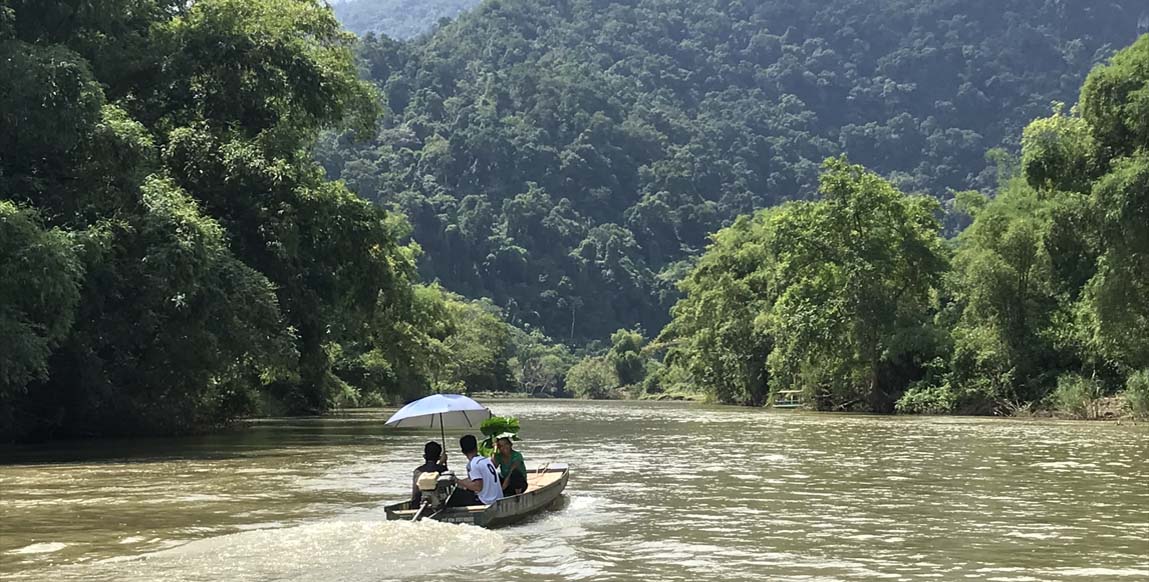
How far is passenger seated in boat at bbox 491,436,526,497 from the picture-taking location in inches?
618

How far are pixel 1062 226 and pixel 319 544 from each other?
3528cm

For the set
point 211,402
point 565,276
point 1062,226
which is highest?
point 565,276

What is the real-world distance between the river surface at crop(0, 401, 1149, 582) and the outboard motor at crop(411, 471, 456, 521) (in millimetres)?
647

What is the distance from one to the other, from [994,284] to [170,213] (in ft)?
109

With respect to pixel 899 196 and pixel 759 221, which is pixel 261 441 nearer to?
pixel 899 196

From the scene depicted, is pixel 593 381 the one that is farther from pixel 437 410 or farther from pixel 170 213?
pixel 437 410

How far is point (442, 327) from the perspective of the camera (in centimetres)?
8081

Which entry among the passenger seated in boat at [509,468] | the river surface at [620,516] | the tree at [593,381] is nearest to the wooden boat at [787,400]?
the river surface at [620,516]

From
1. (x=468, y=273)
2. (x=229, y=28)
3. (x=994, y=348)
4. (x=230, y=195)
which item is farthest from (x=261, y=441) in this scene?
(x=468, y=273)

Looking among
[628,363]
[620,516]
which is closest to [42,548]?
[620,516]

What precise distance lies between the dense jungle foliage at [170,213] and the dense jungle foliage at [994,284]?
22491mm

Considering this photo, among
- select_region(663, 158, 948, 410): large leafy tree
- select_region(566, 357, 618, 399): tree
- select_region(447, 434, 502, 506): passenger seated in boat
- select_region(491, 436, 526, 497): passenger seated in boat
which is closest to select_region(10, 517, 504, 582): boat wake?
select_region(447, 434, 502, 506): passenger seated in boat

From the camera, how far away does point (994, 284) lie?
4844 cm

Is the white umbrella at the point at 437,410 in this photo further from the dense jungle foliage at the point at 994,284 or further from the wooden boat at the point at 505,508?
the dense jungle foliage at the point at 994,284
